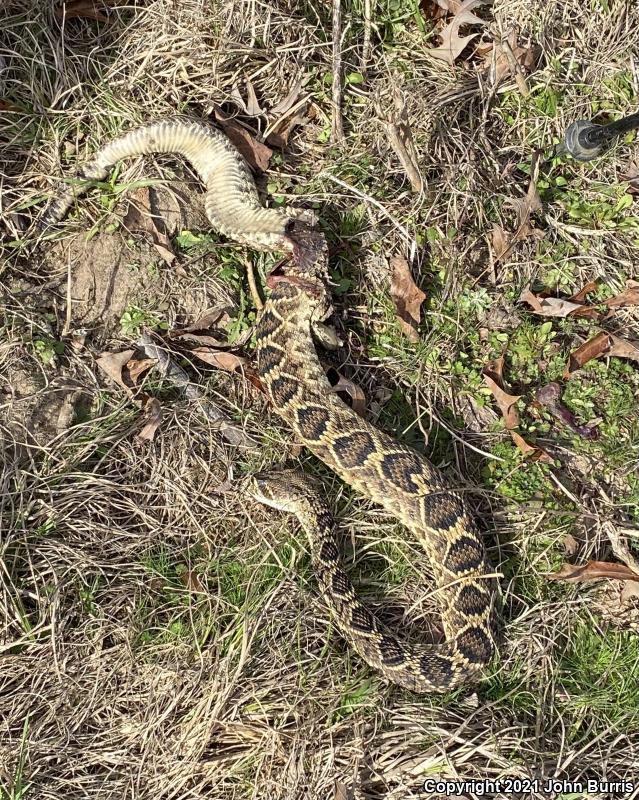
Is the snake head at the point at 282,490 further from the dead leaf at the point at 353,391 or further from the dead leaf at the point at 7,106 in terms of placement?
the dead leaf at the point at 7,106

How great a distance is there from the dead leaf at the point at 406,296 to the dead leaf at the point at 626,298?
123 cm

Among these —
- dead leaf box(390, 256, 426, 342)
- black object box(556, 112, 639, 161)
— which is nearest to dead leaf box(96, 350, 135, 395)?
dead leaf box(390, 256, 426, 342)

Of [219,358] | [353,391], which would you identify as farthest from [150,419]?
[353,391]

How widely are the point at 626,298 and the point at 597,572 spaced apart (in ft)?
5.69

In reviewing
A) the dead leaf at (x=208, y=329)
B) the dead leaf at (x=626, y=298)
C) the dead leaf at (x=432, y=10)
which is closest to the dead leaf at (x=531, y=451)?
the dead leaf at (x=626, y=298)

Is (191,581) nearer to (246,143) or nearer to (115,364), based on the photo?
(115,364)

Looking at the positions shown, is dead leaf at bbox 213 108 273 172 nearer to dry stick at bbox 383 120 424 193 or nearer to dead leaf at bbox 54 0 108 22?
dry stick at bbox 383 120 424 193

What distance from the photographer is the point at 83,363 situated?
12.5 ft

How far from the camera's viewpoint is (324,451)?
3838 mm

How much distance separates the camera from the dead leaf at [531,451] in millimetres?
3971

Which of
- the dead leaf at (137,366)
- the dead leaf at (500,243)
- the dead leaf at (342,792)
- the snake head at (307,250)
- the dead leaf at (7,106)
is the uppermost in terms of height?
the dead leaf at (7,106)

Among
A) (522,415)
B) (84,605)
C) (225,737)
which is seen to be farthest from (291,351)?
(225,737)

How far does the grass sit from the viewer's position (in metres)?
3.41

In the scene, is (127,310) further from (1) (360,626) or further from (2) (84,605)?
(1) (360,626)
